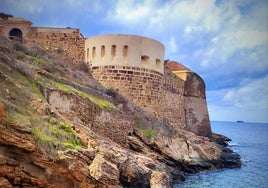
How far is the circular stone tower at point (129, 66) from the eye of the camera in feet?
63.6

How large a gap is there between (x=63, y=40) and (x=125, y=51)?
16.7ft

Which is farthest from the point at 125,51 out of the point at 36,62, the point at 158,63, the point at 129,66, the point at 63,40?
the point at 36,62

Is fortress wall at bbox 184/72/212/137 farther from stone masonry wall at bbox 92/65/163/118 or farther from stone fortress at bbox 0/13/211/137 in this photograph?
stone masonry wall at bbox 92/65/163/118

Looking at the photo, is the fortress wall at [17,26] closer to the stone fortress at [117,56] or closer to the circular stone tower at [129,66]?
the stone fortress at [117,56]

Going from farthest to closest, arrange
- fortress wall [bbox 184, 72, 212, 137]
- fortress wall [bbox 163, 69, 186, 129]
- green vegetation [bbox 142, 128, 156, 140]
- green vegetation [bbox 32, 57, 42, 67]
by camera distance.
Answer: fortress wall [bbox 184, 72, 212, 137] < fortress wall [bbox 163, 69, 186, 129] < green vegetation [bbox 142, 128, 156, 140] < green vegetation [bbox 32, 57, 42, 67]

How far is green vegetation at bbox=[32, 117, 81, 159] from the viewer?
816cm

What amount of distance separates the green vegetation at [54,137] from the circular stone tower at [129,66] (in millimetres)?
9852

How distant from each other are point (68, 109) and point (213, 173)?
11.0 meters

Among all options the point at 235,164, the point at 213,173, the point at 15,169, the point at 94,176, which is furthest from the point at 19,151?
the point at 235,164

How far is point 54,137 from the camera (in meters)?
8.66

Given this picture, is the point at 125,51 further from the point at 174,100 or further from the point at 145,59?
the point at 174,100

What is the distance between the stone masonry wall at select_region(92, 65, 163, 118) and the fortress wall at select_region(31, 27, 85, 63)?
8.51 feet

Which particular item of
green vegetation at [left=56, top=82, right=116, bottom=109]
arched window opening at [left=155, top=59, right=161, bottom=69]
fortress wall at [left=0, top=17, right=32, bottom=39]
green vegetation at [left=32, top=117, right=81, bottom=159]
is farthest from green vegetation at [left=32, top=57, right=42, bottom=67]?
fortress wall at [left=0, top=17, right=32, bottom=39]

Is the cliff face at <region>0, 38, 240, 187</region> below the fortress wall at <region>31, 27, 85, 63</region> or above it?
below
